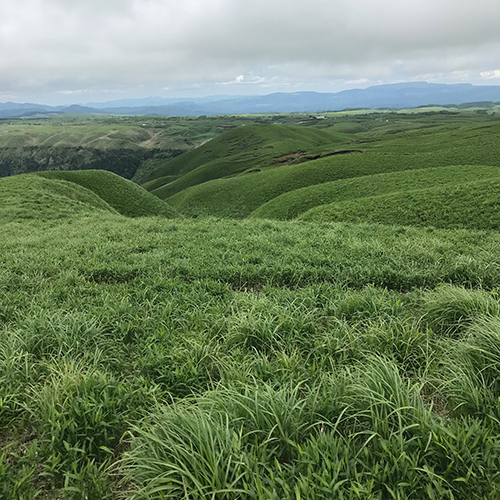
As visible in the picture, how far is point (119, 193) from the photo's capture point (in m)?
44.8

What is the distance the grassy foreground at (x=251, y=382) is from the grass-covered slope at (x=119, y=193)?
35071mm

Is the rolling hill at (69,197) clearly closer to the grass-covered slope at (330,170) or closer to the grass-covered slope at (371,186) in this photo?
the grass-covered slope at (330,170)

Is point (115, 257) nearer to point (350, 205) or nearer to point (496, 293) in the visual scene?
point (496, 293)

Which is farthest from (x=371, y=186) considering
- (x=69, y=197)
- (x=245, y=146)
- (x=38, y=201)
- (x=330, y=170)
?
(x=245, y=146)

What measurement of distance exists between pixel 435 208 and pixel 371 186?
1340 cm

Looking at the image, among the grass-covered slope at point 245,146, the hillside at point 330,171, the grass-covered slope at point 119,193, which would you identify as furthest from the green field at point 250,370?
the grass-covered slope at point 245,146

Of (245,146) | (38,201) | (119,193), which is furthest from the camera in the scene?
(245,146)

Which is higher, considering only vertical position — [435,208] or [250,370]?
[250,370]

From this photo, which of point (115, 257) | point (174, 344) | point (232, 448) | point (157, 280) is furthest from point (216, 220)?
point (232, 448)

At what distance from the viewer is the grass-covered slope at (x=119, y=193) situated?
4200 centimetres

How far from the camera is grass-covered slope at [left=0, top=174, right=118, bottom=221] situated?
2050 centimetres

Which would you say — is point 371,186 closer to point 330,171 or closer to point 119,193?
point 330,171

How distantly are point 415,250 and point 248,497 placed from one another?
9.01 m

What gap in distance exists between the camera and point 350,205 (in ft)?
83.0
